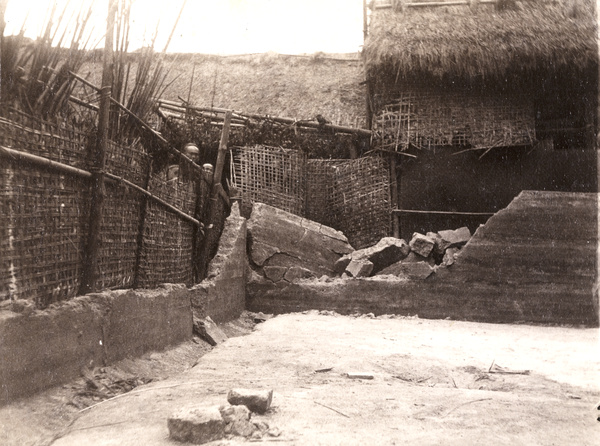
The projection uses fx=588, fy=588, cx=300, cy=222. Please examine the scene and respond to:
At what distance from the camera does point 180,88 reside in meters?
13.8

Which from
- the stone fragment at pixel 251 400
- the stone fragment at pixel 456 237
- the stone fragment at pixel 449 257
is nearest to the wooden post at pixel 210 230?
the stone fragment at pixel 449 257

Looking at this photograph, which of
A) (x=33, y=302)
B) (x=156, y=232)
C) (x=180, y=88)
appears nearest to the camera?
(x=33, y=302)

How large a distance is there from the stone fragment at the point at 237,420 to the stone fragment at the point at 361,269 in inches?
192

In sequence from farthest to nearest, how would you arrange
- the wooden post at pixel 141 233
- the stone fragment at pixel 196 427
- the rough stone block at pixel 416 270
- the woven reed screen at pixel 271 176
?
the woven reed screen at pixel 271 176 → the rough stone block at pixel 416 270 → the wooden post at pixel 141 233 → the stone fragment at pixel 196 427

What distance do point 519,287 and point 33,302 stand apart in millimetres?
5706

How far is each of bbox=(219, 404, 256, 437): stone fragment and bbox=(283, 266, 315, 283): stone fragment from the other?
4879 millimetres

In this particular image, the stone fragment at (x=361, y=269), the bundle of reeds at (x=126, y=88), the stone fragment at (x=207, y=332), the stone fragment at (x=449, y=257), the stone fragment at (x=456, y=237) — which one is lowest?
the stone fragment at (x=207, y=332)

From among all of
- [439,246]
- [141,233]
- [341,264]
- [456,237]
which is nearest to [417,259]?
[439,246]

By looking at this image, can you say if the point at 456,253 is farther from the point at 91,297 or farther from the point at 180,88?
the point at 180,88

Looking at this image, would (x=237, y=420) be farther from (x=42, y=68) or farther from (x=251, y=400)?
(x=42, y=68)

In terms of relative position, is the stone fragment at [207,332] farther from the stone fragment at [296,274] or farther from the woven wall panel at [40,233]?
the stone fragment at [296,274]

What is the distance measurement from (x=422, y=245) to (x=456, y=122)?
2840 millimetres

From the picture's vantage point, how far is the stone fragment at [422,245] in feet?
24.4

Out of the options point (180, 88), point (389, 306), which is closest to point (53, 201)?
point (389, 306)
